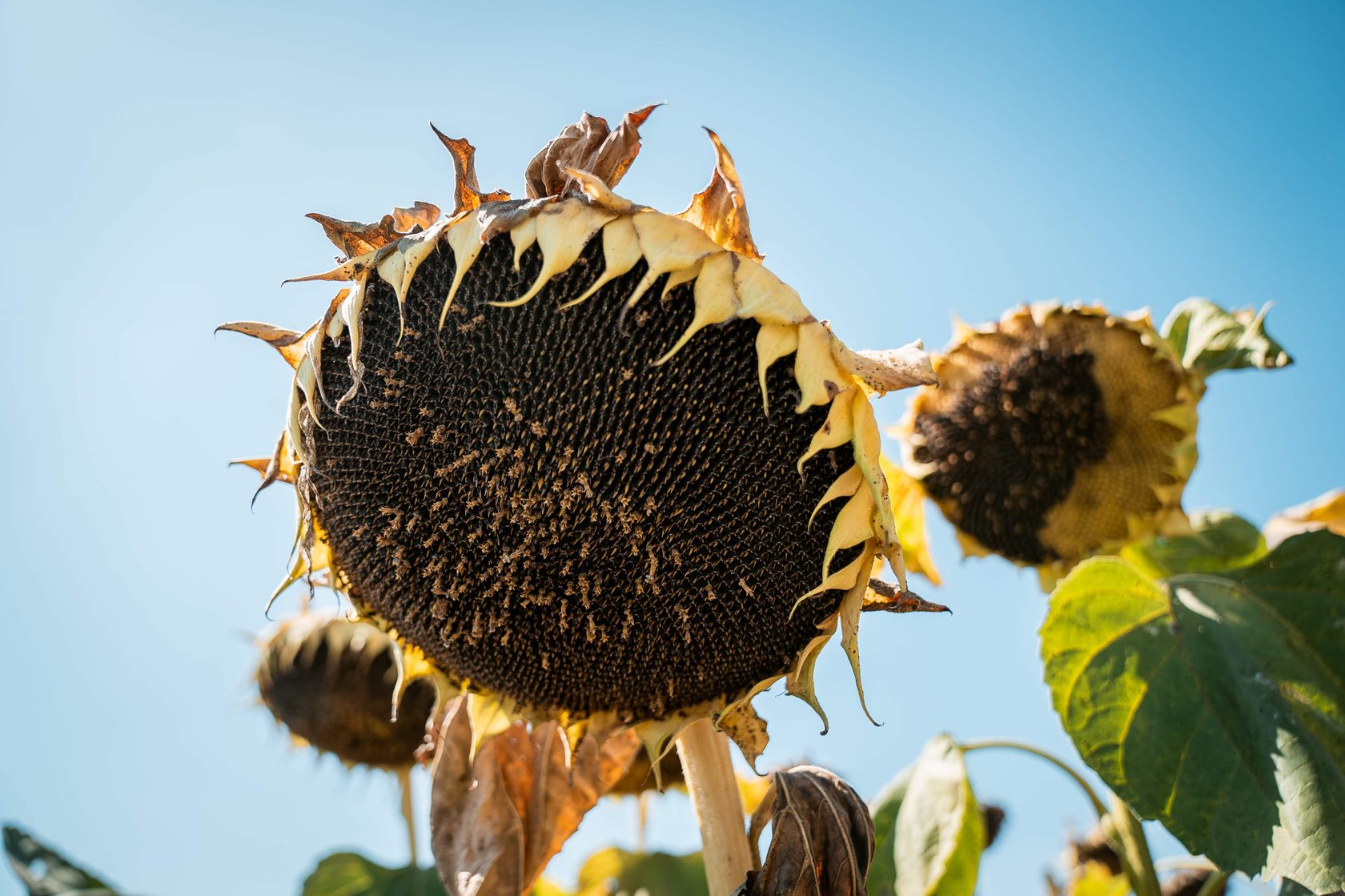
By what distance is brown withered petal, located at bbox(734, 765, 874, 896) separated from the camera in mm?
1720

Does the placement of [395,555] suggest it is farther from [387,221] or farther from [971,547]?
[971,547]

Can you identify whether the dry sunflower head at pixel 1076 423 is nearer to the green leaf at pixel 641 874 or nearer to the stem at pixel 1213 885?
the stem at pixel 1213 885

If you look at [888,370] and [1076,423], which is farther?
[1076,423]

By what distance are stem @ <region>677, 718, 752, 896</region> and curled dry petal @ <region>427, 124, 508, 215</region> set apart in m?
0.98

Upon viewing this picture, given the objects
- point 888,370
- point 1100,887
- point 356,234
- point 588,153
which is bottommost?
point 1100,887

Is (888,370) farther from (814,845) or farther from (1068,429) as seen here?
(1068,429)

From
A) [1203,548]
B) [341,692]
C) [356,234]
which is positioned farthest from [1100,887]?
[356,234]

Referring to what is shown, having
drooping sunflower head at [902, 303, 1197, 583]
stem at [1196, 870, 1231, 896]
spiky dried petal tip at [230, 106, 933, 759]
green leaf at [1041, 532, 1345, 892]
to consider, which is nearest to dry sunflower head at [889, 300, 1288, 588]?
drooping sunflower head at [902, 303, 1197, 583]

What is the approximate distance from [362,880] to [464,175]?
201 cm

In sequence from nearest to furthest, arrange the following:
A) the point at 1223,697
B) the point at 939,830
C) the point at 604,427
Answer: the point at 604,427 < the point at 1223,697 < the point at 939,830

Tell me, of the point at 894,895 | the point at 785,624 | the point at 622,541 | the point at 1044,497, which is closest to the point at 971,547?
the point at 1044,497

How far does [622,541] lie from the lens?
61.3 inches

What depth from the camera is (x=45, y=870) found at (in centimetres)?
185

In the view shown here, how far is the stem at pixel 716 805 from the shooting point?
1938 millimetres
